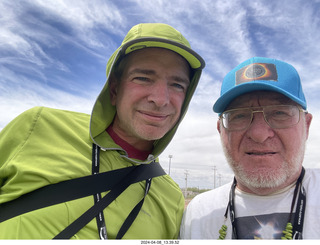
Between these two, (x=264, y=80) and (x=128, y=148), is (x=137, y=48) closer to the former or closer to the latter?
(x=128, y=148)

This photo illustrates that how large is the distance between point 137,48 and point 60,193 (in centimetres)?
181

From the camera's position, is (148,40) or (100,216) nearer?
(100,216)

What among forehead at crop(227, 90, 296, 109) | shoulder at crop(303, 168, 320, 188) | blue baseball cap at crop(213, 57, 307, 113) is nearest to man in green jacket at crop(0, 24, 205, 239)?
blue baseball cap at crop(213, 57, 307, 113)

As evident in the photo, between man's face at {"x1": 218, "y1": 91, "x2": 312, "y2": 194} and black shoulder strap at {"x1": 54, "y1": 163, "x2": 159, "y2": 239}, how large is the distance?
1074mm

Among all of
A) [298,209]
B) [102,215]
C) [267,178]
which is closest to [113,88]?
[102,215]

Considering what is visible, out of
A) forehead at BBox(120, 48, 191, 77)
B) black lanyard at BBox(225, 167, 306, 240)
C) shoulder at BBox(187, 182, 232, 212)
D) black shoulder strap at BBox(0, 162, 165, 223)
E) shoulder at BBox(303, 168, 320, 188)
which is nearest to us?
black lanyard at BBox(225, 167, 306, 240)

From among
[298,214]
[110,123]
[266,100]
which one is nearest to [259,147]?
[266,100]

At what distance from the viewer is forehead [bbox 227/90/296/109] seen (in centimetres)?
238

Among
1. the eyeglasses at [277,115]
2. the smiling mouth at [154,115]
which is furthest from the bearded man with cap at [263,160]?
the smiling mouth at [154,115]

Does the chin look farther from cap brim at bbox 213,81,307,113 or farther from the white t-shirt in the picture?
cap brim at bbox 213,81,307,113

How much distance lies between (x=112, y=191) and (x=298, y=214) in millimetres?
1734

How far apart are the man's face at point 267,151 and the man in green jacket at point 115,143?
3.02 feet
